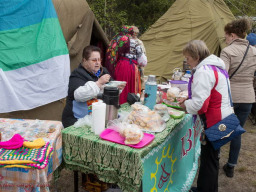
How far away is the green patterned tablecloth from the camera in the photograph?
1.64 meters

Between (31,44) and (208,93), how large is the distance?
2.83 m

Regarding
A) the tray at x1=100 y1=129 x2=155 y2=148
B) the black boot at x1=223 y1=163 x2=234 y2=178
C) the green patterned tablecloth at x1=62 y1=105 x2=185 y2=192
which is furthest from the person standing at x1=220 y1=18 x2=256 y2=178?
the tray at x1=100 y1=129 x2=155 y2=148

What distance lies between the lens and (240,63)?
288 cm

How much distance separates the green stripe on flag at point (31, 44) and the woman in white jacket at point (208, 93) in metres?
2.41

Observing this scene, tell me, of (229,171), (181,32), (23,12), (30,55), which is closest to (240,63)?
(229,171)

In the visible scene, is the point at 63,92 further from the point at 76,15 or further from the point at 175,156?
the point at 175,156

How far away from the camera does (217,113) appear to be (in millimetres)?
2152

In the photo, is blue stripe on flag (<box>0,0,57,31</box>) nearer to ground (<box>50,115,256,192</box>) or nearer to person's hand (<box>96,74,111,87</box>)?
person's hand (<box>96,74,111,87</box>)

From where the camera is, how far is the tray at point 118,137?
170cm

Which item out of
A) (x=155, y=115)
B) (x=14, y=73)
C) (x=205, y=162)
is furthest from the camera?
(x=14, y=73)

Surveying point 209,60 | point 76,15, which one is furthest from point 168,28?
point 209,60

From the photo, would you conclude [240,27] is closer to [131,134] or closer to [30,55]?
[131,134]

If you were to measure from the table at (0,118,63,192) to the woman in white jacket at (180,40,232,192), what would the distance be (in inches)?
46.7

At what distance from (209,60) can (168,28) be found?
18.1 feet
